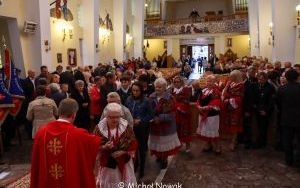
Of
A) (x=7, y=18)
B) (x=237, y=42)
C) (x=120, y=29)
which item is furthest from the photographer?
(x=237, y=42)

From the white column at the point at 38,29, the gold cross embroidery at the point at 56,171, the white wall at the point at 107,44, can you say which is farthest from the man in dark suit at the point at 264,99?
the white wall at the point at 107,44

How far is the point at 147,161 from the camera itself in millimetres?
6871

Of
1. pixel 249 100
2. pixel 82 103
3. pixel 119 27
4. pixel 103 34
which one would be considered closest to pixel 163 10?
pixel 119 27

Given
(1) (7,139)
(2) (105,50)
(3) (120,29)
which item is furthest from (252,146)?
(3) (120,29)

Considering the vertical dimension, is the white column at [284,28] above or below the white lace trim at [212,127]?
above

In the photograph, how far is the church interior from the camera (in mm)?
6399

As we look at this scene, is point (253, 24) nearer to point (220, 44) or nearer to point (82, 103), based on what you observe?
point (220, 44)

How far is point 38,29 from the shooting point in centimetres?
1211

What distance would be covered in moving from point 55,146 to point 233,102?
14.8 ft

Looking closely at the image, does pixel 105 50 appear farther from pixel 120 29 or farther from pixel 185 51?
pixel 185 51

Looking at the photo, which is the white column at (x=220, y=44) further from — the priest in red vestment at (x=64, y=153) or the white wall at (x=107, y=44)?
the priest in red vestment at (x=64, y=153)

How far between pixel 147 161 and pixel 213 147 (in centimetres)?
158

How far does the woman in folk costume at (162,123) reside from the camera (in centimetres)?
601

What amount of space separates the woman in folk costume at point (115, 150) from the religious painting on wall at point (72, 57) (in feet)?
38.8
